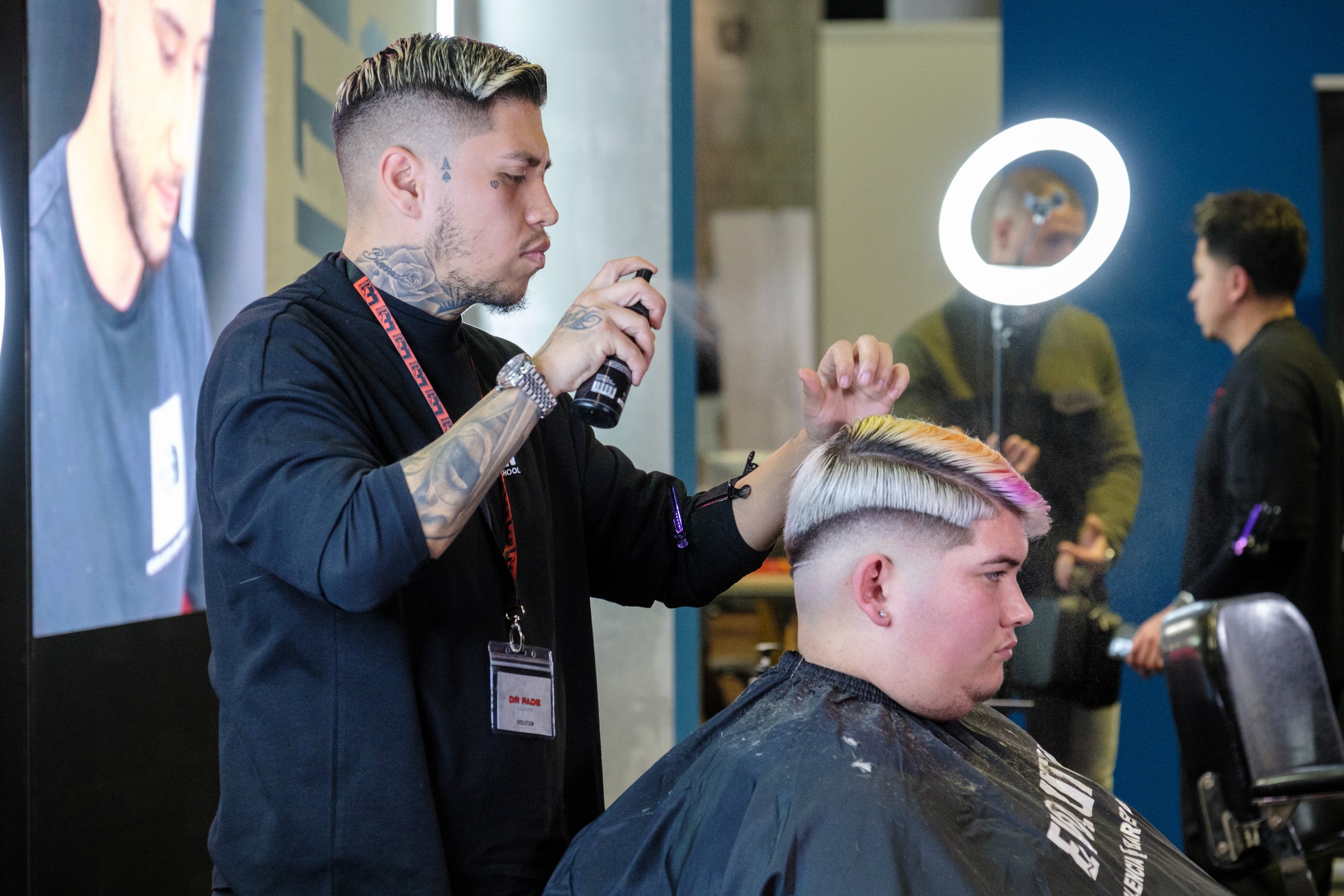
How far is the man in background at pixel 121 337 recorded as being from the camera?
177 cm

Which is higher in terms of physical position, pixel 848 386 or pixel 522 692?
pixel 848 386

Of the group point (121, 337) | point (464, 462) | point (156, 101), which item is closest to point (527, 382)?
point (464, 462)

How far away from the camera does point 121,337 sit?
6.50 feet

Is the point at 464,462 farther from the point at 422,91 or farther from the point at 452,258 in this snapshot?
the point at 422,91

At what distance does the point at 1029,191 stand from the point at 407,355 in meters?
1.59

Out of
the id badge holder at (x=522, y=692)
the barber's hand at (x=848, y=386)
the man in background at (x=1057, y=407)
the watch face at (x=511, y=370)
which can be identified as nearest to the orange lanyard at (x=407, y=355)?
the id badge holder at (x=522, y=692)

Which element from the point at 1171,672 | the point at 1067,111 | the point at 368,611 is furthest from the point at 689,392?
the point at 368,611

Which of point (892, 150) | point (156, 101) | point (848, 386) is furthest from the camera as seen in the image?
point (892, 150)

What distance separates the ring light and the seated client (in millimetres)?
1076

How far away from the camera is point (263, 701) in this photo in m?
1.31

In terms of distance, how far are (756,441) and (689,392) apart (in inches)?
9.6

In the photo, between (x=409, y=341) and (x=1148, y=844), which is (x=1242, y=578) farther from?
(x=409, y=341)

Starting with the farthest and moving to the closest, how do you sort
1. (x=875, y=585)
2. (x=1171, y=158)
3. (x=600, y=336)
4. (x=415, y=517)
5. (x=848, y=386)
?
(x=1171, y=158) < (x=848, y=386) < (x=875, y=585) < (x=600, y=336) < (x=415, y=517)

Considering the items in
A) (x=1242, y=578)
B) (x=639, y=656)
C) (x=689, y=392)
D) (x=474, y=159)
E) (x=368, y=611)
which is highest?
(x=474, y=159)
